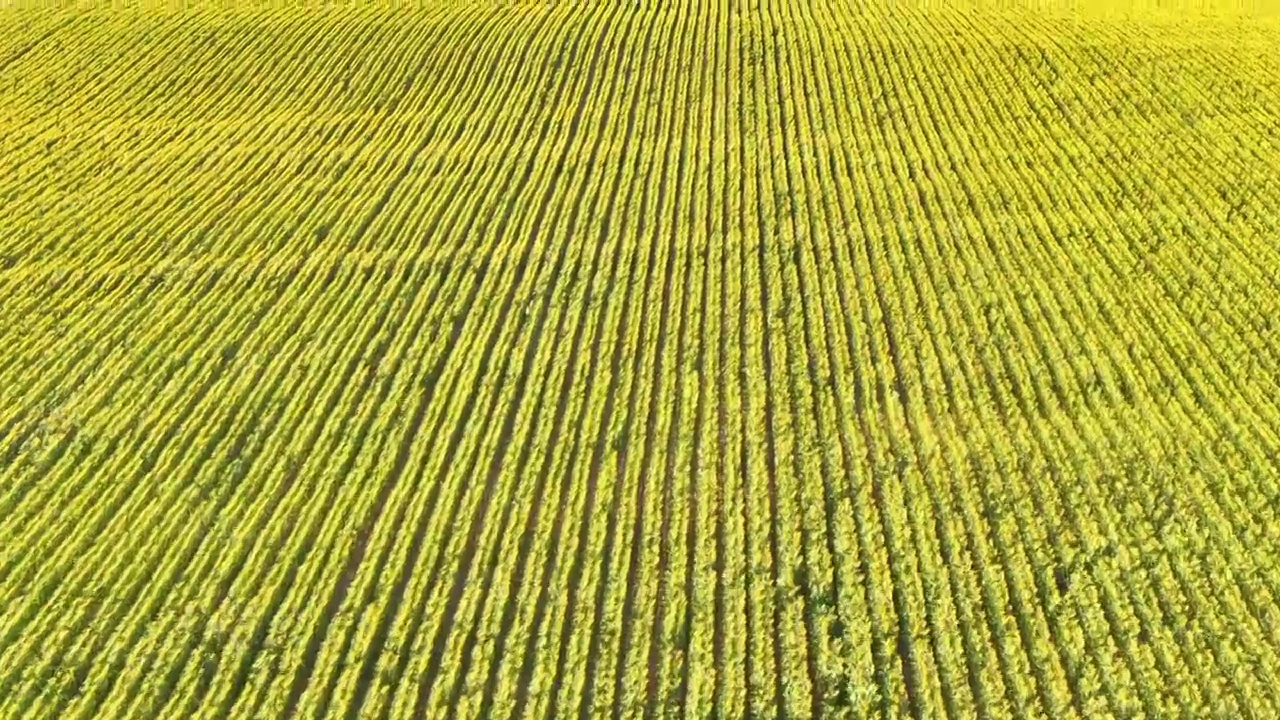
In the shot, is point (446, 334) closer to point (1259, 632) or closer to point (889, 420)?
point (889, 420)

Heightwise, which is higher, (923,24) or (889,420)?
(923,24)

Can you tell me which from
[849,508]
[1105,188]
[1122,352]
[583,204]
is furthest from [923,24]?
[849,508]

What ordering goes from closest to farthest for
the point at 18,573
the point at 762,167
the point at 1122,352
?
the point at 18,573 < the point at 1122,352 < the point at 762,167

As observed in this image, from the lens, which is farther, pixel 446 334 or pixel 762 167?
pixel 762 167

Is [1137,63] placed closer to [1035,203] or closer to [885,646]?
[1035,203]

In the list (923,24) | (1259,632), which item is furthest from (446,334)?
(923,24)

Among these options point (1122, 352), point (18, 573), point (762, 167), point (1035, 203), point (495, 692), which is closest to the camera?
point (495, 692)

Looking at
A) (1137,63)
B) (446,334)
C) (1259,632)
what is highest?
(1137,63)
